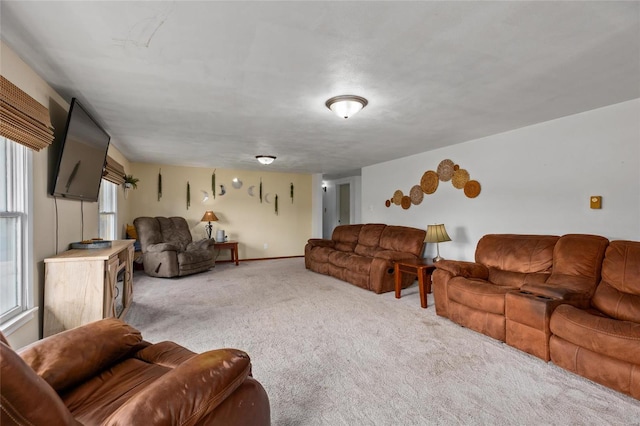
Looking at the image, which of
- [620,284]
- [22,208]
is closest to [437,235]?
[620,284]

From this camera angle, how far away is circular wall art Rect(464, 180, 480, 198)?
416 cm

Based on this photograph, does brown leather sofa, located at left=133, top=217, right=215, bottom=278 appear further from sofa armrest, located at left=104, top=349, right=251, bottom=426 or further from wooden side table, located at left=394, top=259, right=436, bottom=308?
sofa armrest, located at left=104, top=349, right=251, bottom=426

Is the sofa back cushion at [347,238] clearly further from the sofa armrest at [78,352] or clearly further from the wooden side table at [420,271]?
the sofa armrest at [78,352]

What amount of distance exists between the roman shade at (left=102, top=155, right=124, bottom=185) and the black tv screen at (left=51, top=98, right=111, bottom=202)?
61 cm

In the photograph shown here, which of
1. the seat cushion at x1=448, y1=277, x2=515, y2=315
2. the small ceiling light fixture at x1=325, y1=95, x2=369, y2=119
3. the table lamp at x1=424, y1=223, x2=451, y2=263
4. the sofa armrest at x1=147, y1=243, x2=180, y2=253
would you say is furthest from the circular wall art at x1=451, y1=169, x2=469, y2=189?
the sofa armrest at x1=147, y1=243, x2=180, y2=253

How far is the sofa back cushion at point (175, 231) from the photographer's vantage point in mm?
6109

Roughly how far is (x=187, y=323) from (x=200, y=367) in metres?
2.39

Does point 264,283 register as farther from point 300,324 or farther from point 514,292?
point 514,292

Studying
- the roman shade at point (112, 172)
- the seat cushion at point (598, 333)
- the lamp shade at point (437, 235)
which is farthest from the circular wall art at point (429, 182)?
the roman shade at point (112, 172)

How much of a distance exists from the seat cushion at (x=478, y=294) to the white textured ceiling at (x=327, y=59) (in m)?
1.73

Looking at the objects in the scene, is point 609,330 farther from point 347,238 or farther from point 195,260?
point 195,260

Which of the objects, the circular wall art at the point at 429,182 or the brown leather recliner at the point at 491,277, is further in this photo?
the circular wall art at the point at 429,182

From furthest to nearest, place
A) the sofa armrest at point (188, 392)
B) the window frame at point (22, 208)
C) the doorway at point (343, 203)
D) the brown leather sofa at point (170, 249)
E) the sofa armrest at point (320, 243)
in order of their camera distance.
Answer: the doorway at point (343, 203) < the sofa armrest at point (320, 243) < the brown leather sofa at point (170, 249) < the window frame at point (22, 208) < the sofa armrest at point (188, 392)

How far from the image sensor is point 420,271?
12.6ft
